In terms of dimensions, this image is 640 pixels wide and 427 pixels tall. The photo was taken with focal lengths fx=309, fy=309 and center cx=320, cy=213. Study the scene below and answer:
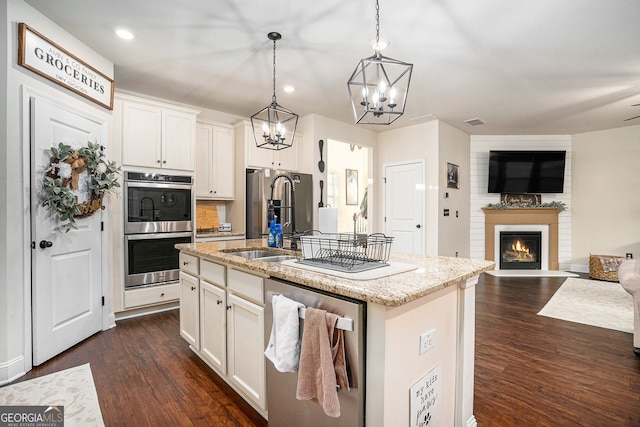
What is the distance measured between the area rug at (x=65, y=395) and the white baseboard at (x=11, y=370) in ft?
0.32

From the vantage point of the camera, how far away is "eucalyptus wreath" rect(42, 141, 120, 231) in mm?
2434

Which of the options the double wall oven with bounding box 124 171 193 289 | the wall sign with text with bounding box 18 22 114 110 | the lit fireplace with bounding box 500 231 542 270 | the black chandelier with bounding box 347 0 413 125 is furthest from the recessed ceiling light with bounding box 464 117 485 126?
the wall sign with text with bounding box 18 22 114 110

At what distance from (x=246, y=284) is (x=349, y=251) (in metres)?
0.63

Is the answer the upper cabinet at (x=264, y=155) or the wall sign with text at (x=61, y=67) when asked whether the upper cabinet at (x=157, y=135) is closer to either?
the wall sign with text at (x=61, y=67)

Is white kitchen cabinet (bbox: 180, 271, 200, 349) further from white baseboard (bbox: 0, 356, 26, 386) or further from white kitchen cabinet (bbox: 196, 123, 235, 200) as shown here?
white kitchen cabinet (bbox: 196, 123, 235, 200)

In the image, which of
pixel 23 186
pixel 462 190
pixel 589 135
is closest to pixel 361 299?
pixel 23 186

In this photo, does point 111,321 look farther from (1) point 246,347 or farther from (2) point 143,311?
(1) point 246,347

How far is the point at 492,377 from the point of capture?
2234mm

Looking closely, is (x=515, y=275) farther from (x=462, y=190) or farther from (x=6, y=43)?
(x=6, y=43)

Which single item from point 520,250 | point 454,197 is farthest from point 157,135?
point 520,250

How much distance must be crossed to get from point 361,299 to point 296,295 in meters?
0.39

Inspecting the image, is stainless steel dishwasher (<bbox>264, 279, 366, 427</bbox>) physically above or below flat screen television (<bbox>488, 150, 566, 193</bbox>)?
below

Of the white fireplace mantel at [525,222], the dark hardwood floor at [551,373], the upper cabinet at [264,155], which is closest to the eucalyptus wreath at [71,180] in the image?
the upper cabinet at [264,155]

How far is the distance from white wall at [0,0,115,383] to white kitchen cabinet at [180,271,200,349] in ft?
3.53
